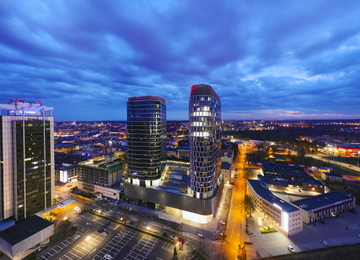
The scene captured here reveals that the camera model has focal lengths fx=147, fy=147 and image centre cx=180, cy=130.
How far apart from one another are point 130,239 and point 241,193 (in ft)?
206

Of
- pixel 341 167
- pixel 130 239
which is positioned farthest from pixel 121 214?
pixel 341 167

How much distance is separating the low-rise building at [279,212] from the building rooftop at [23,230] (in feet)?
272

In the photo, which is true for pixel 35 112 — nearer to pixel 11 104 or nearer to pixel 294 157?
pixel 11 104

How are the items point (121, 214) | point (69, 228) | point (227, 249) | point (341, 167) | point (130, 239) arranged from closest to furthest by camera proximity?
point (227, 249)
point (130, 239)
point (69, 228)
point (121, 214)
point (341, 167)

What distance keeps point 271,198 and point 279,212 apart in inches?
371

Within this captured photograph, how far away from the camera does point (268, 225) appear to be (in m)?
59.4

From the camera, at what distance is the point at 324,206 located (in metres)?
62.6

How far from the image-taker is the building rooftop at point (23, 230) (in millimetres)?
44213

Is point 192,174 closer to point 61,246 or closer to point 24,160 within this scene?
point 61,246

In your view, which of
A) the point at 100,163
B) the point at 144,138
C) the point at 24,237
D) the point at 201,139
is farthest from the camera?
the point at 100,163

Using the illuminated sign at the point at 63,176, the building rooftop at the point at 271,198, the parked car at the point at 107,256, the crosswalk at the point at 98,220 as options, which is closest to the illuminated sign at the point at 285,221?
the building rooftop at the point at 271,198

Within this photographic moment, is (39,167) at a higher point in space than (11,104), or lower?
lower

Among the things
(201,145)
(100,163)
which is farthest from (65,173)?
(201,145)

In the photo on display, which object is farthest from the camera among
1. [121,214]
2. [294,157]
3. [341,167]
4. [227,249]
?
[294,157]
